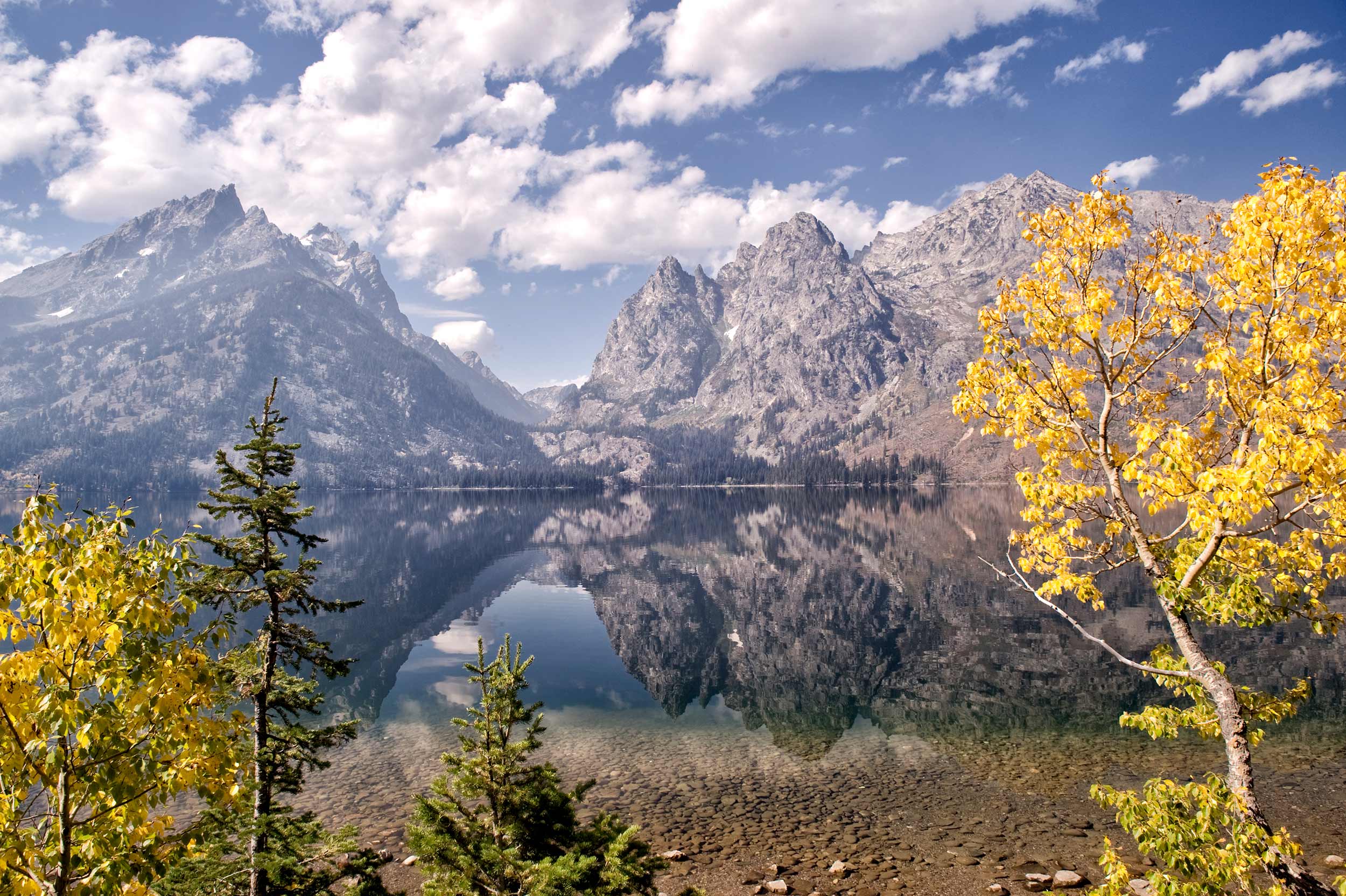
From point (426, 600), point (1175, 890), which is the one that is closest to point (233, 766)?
point (1175, 890)

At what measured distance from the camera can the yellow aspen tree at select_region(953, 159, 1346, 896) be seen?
319 inches

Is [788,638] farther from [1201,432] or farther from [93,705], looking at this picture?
[93,705]

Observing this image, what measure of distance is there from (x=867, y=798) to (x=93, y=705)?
2619cm

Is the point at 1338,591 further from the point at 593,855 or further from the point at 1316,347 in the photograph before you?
the point at 593,855

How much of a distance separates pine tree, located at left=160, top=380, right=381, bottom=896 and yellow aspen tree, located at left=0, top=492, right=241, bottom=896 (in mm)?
5049

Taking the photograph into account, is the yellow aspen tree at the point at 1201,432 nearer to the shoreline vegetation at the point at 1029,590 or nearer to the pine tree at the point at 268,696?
the shoreline vegetation at the point at 1029,590

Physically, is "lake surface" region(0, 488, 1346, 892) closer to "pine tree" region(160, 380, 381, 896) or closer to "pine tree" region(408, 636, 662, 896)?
"pine tree" region(408, 636, 662, 896)

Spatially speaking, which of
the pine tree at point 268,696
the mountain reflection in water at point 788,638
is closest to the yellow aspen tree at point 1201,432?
the pine tree at point 268,696

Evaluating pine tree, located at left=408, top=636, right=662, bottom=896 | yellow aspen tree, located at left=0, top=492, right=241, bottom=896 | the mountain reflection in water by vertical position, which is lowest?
the mountain reflection in water

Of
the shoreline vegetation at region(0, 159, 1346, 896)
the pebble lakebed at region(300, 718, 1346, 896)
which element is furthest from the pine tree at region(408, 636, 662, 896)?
the pebble lakebed at region(300, 718, 1346, 896)

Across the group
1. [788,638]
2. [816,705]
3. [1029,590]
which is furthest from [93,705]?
[788,638]

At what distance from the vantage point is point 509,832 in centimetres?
1084

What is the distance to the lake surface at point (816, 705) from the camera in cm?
2417

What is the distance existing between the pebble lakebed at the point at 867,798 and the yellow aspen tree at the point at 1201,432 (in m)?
11.9
